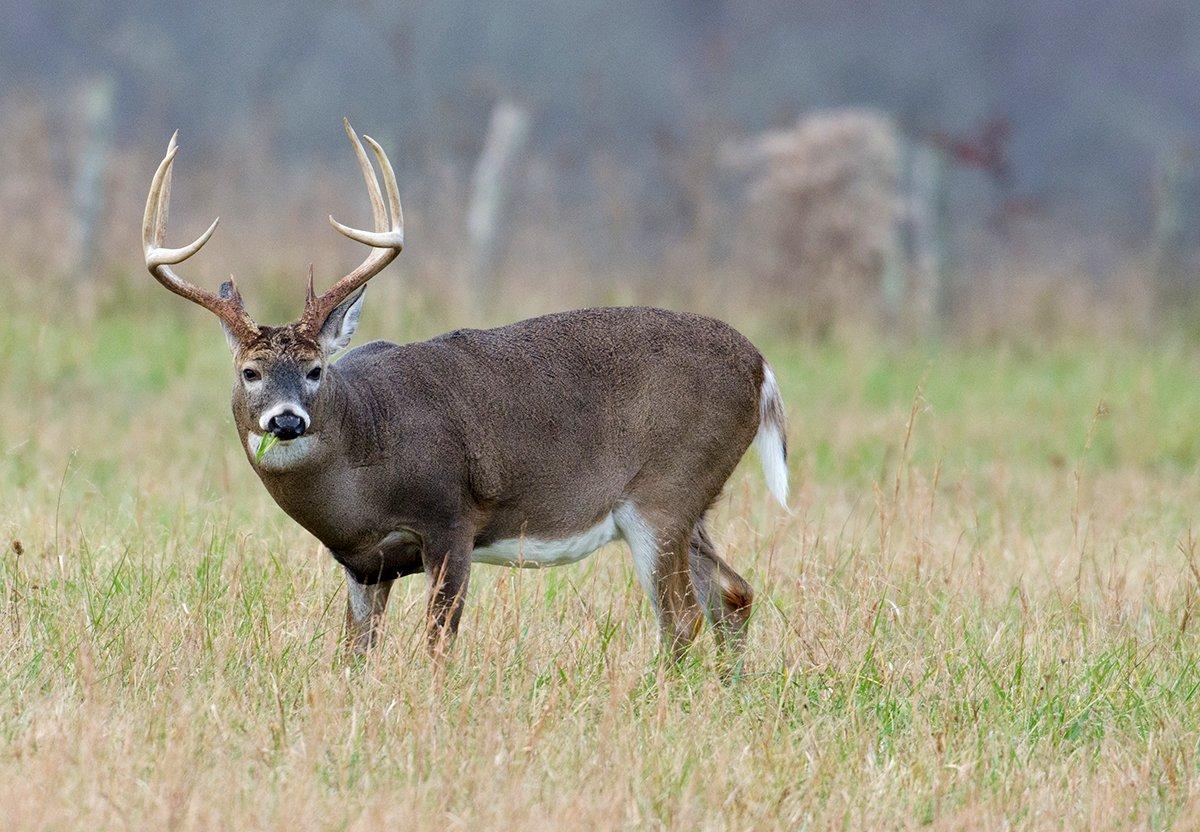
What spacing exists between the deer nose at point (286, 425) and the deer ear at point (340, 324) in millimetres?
387

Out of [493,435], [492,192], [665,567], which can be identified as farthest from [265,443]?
[492,192]

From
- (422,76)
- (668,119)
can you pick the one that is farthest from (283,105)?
(668,119)

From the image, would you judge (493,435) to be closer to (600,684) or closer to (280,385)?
(280,385)

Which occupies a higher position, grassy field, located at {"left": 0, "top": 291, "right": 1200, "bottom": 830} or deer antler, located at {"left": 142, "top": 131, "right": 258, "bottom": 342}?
deer antler, located at {"left": 142, "top": 131, "right": 258, "bottom": 342}

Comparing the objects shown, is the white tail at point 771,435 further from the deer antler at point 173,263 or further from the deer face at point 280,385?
the deer antler at point 173,263

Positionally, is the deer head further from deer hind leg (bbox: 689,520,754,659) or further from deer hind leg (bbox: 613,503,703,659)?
deer hind leg (bbox: 689,520,754,659)

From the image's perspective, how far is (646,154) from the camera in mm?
26391

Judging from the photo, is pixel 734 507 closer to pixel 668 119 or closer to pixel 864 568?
pixel 864 568

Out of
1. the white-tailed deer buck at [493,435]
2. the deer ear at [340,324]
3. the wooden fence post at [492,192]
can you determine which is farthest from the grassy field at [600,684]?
the wooden fence post at [492,192]

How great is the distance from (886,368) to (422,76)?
60.0 ft

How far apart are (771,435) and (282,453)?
1.70m

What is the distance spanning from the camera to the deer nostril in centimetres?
461

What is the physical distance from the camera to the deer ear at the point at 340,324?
4.99 metres

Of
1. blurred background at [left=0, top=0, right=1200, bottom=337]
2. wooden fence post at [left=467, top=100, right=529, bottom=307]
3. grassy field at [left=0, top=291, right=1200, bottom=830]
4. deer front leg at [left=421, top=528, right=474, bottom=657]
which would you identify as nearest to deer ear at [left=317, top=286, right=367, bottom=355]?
deer front leg at [left=421, top=528, right=474, bottom=657]
